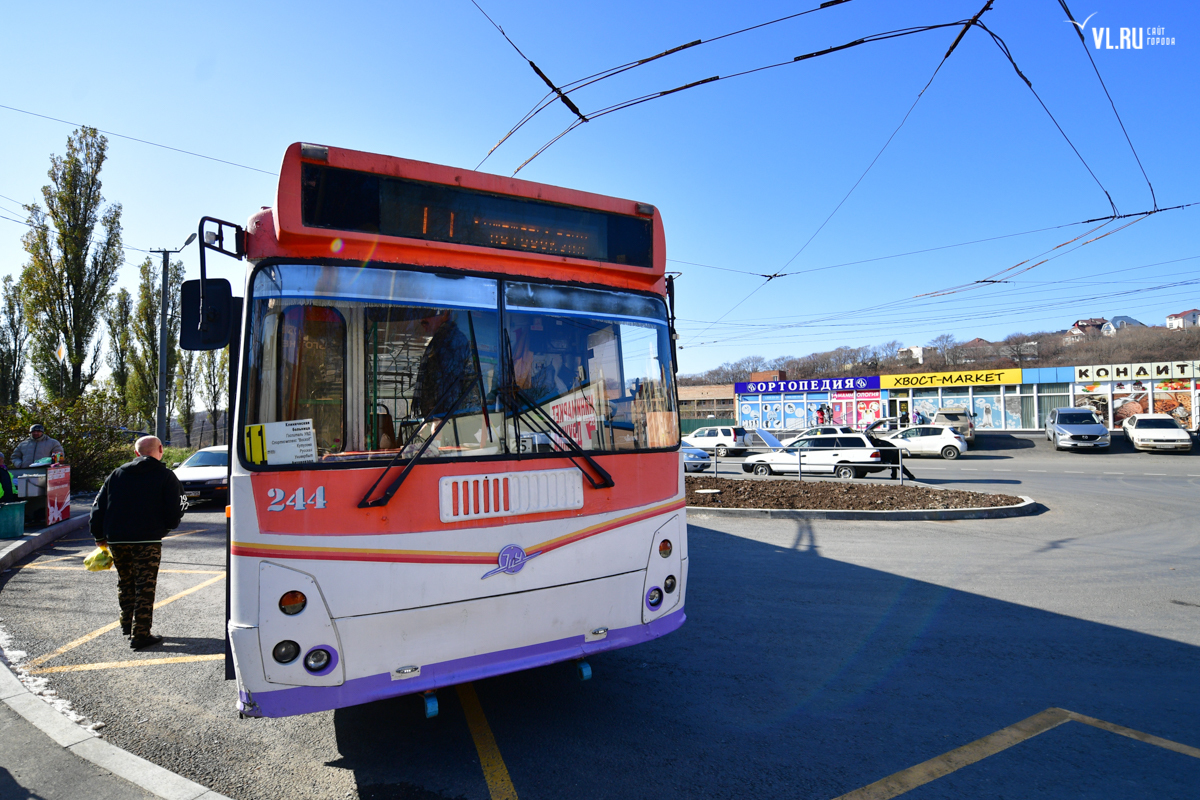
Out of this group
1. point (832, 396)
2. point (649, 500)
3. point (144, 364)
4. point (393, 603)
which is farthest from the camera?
point (832, 396)

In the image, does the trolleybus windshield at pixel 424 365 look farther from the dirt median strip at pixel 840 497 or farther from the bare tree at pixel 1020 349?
the bare tree at pixel 1020 349

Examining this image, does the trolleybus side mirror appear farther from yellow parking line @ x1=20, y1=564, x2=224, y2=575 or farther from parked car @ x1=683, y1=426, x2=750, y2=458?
parked car @ x1=683, y1=426, x2=750, y2=458

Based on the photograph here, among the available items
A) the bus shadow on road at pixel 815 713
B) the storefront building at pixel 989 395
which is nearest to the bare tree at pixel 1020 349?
the storefront building at pixel 989 395

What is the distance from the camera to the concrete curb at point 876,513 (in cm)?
1143

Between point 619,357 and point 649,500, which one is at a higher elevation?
point 619,357

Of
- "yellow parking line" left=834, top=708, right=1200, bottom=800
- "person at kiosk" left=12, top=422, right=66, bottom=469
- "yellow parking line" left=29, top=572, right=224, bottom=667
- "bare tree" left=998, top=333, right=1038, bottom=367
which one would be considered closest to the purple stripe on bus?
"yellow parking line" left=834, top=708, right=1200, bottom=800

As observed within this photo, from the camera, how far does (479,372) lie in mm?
3559

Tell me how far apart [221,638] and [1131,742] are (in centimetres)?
661

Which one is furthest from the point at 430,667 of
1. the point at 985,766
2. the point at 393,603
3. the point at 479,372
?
the point at 985,766

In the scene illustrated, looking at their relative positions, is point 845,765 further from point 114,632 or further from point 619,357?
point 114,632

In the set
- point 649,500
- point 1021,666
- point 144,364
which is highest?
point 144,364

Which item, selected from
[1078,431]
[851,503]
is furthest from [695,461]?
[1078,431]

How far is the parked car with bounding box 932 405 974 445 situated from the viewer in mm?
31141

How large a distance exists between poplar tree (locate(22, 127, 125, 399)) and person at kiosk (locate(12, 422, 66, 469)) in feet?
41.6
